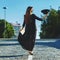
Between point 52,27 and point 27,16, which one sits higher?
point 27,16

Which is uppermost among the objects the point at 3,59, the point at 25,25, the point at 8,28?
the point at 25,25

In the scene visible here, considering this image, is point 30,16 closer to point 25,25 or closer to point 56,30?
point 25,25

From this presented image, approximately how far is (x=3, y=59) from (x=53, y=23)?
241ft

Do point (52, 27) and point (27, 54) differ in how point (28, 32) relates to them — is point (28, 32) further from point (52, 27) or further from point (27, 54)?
point (52, 27)

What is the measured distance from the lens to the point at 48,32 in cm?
8356

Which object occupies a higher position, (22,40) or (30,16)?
(30,16)

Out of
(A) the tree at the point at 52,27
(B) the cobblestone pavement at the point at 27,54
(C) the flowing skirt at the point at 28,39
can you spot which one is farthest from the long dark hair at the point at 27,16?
(A) the tree at the point at 52,27

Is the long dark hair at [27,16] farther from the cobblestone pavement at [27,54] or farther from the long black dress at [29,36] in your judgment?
the cobblestone pavement at [27,54]

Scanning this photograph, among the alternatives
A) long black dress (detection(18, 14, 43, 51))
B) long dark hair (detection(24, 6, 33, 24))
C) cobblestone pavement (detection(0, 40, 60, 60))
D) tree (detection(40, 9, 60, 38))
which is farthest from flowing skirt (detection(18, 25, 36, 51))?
tree (detection(40, 9, 60, 38))

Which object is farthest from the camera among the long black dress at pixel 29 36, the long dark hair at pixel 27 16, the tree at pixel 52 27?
the tree at pixel 52 27

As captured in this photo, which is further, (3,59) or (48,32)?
(48,32)

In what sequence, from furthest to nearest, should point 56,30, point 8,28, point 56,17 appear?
point 8,28, point 56,17, point 56,30

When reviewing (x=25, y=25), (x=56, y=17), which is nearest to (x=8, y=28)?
(x=56, y=17)

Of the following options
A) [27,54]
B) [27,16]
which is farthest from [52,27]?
[27,16]
